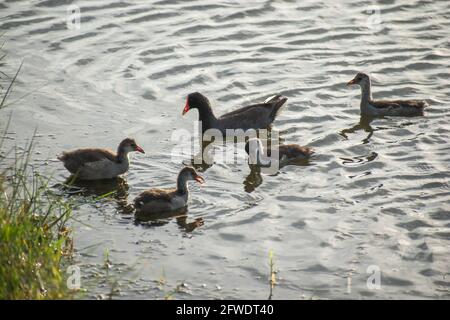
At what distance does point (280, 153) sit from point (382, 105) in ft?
8.18

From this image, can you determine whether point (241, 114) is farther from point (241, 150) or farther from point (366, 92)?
point (366, 92)

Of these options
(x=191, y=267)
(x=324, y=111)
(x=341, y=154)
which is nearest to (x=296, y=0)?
(x=324, y=111)

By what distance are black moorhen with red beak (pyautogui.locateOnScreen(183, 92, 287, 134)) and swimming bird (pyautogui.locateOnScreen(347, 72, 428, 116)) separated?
1339 mm

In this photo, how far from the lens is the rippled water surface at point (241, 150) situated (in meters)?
9.93

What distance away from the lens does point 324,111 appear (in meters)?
14.6

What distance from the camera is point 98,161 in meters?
12.3

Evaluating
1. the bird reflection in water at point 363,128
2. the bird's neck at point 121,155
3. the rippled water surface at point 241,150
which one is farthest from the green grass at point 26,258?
the bird reflection in water at point 363,128

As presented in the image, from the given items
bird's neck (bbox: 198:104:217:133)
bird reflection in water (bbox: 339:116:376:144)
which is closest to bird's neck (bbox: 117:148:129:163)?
bird's neck (bbox: 198:104:217:133)

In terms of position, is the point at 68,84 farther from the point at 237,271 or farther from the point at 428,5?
the point at 428,5

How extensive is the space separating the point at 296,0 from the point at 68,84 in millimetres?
5937

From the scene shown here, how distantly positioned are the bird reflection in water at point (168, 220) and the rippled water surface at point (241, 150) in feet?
A: 0.12

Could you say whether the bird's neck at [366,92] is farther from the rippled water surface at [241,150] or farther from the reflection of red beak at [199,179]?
the reflection of red beak at [199,179]

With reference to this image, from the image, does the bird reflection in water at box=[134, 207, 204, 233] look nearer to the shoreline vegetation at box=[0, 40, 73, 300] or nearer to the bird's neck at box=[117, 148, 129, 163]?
the bird's neck at box=[117, 148, 129, 163]

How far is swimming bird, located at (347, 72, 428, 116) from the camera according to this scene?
14320 mm
